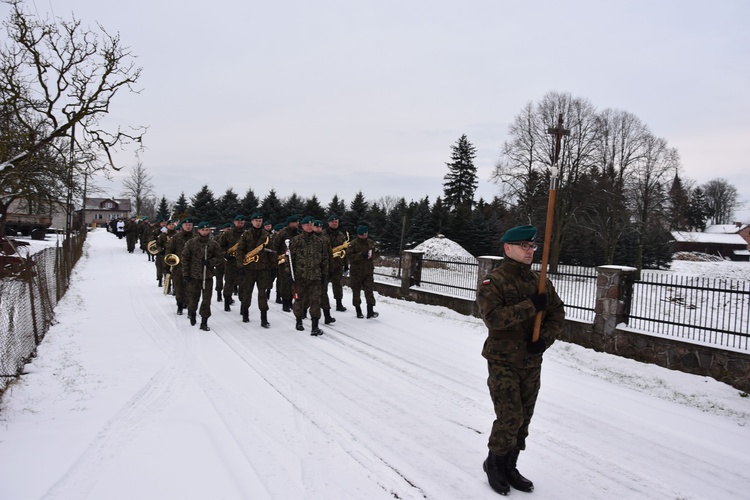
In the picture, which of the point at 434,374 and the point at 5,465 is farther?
the point at 434,374

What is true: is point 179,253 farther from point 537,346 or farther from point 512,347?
point 537,346

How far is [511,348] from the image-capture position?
12.3 feet

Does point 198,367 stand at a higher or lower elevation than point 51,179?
lower

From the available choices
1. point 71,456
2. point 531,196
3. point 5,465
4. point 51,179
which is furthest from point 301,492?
point 531,196

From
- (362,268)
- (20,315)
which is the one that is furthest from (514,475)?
(362,268)

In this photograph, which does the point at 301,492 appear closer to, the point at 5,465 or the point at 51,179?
the point at 5,465

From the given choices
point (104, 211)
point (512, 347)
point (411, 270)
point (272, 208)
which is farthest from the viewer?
point (104, 211)

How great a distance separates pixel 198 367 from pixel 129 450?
2.74 meters

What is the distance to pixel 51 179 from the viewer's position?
17.8 metres

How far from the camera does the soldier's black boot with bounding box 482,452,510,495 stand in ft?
12.4

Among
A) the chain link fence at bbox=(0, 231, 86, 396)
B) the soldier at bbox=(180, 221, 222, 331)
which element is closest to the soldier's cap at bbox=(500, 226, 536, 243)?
the chain link fence at bbox=(0, 231, 86, 396)

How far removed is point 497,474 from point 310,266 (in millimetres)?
6019

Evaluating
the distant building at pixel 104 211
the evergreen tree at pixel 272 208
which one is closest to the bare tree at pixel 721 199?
the evergreen tree at pixel 272 208

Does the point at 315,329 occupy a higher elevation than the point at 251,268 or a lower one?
lower
